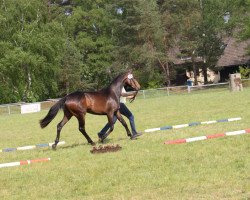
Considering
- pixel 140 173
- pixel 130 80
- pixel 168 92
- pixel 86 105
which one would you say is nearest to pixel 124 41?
pixel 168 92

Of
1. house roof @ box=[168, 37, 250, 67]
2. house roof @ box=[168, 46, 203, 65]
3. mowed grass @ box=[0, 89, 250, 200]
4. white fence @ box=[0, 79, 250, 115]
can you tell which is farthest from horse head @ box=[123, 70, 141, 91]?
house roof @ box=[168, 37, 250, 67]

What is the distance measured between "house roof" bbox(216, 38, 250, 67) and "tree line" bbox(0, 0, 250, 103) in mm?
3413

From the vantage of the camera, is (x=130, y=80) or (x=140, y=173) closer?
(x=140, y=173)

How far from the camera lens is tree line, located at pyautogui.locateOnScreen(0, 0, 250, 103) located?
44.7m

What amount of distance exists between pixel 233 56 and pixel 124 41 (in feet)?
46.5

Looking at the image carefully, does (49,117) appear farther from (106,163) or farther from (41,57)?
(41,57)

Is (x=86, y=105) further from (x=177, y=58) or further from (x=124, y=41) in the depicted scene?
(x=124, y=41)

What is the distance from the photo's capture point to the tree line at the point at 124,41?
147 feet

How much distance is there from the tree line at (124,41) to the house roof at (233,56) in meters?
3.41

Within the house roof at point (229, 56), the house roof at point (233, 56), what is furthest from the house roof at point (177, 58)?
the house roof at point (233, 56)

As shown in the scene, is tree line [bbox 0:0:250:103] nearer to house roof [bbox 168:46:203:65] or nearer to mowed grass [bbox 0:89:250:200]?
house roof [bbox 168:46:203:65]

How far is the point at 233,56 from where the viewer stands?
5256 centimetres

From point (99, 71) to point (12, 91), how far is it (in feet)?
39.0

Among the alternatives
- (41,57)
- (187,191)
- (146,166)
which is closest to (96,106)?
(146,166)
